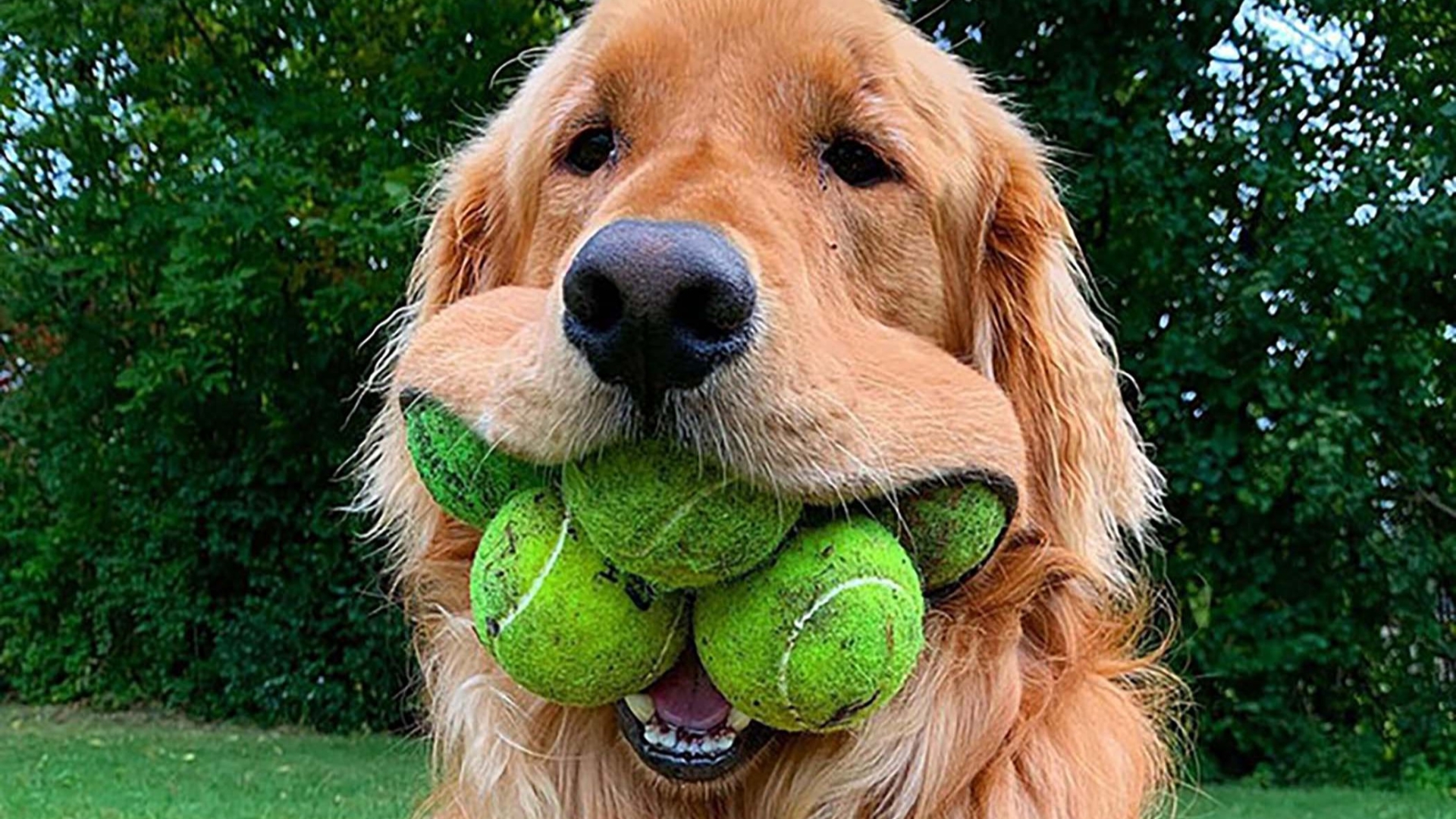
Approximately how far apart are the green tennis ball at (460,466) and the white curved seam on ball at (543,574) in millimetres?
106

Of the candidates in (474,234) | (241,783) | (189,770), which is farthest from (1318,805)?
(474,234)

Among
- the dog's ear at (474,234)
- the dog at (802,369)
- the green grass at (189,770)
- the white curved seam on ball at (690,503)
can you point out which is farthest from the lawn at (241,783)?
the white curved seam on ball at (690,503)

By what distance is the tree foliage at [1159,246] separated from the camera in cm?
945

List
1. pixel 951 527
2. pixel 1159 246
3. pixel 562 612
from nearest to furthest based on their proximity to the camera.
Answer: pixel 562 612 → pixel 951 527 → pixel 1159 246

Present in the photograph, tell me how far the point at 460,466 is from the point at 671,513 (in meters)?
0.45

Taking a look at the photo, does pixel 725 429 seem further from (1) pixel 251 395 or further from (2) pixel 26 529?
(2) pixel 26 529

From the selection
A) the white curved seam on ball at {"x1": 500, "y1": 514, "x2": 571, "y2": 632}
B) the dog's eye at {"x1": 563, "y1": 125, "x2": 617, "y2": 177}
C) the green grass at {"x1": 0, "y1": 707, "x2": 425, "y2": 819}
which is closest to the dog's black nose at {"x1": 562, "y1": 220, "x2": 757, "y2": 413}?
the white curved seam on ball at {"x1": 500, "y1": 514, "x2": 571, "y2": 632}

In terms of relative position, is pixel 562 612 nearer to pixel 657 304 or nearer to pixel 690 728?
pixel 690 728

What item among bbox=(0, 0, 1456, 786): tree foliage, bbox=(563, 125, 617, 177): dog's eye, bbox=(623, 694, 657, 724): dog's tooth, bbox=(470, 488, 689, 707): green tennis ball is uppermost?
bbox=(563, 125, 617, 177): dog's eye

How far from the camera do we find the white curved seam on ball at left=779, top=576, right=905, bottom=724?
6.05 ft

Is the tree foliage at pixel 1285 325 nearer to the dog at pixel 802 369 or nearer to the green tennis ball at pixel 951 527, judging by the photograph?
the dog at pixel 802 369

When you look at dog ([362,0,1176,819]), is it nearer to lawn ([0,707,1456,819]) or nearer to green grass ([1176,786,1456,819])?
lawn ([0,707,1456,819])

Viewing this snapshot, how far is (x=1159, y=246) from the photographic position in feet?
31.6

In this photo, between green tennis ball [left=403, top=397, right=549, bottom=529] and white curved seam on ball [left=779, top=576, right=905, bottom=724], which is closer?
white curved seam on ball [left=779, top=576, right=905, bottom=724]
